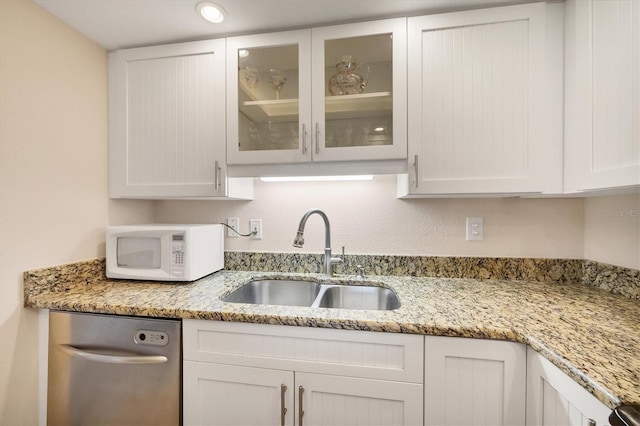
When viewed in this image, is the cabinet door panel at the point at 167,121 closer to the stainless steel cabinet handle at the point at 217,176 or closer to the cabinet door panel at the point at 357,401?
the stainless steel cabinet handle at the point at 217,176

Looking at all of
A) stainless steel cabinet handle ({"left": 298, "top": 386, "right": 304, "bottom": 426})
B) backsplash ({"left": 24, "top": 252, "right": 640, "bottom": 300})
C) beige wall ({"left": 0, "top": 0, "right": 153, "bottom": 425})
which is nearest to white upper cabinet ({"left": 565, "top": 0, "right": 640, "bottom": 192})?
backsplash ({"left": 24, "top": 252, "right": 640, "bottom": 300})

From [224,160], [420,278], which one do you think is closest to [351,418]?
[420,278]

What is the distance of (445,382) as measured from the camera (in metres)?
0.90

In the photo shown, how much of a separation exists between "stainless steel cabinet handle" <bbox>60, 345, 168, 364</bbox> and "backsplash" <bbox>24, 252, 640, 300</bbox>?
1.02ft

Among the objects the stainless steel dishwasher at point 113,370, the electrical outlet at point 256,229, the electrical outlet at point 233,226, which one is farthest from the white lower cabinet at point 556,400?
the electrical outlet at point 233,226

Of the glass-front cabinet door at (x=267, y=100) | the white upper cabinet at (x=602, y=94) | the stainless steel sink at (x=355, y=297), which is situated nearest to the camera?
the white upper cabinet at (x=602, y=94)

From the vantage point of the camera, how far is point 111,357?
1.07 meters

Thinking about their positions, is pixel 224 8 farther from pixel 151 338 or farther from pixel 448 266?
pixel 448 266

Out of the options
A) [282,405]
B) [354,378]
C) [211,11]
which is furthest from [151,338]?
[211,11]

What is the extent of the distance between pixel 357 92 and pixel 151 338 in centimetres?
132

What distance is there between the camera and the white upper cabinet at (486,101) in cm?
115

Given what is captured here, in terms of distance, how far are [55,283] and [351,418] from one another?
52.8 inches

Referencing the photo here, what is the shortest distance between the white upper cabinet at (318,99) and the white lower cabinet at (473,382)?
0.74 m

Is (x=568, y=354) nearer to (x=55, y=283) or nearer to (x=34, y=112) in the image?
(x=55, y=283)
